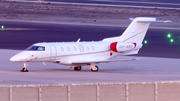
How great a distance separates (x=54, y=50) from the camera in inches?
1130

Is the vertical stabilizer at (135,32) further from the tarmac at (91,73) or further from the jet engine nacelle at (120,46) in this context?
the tarmac at (91,73)

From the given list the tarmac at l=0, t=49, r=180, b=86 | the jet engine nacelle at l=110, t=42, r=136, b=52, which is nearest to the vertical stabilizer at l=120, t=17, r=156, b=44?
the jet engine nacelle at l=110, t=42, r=136, b=52

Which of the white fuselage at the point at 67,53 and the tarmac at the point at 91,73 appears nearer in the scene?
the tarmac at the point at 91,73

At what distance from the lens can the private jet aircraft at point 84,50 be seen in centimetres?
2822

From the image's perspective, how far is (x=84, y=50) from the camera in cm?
3000

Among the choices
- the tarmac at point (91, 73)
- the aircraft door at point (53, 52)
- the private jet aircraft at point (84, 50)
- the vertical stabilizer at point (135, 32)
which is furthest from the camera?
the vertical stabilizer at point (135, 32)

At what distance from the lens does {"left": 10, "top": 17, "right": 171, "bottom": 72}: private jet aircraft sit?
92.6 ft

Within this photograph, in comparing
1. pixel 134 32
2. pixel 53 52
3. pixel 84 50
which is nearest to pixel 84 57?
pixel 84 50

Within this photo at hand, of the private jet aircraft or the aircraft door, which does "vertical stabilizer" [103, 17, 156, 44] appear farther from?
the aircraft door

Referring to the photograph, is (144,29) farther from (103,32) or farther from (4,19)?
(4,19)

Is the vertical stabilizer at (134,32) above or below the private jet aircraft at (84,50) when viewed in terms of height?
above

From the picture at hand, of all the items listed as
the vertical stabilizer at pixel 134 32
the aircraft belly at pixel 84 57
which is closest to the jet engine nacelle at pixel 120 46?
the aircraft belly at pixel 84 57

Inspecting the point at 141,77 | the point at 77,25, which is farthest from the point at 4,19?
the point at 141,77

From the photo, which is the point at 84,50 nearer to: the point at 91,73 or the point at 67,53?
the point at 67,53
